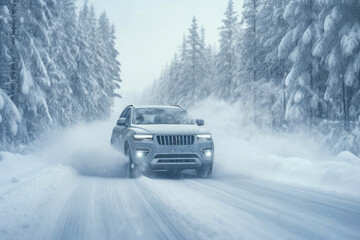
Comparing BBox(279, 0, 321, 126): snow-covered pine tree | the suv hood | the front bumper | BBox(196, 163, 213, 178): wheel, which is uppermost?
BBox(279, 0, 321, 126): snow-covered pine tree

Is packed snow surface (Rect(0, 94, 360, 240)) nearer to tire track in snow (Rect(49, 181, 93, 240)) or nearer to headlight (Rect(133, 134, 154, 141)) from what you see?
tire track in snow (Rect(49, 181, 93, 240))

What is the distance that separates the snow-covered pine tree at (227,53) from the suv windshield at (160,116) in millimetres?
35363

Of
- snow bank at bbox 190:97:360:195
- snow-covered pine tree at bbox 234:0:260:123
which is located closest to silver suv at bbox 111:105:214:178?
snow bank at bbox 190:97:360:195

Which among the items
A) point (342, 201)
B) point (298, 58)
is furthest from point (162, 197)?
point (298, 58)

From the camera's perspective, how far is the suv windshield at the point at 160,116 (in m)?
11.3

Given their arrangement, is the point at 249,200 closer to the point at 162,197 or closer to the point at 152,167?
the point at 162,197

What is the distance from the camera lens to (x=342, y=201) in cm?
653

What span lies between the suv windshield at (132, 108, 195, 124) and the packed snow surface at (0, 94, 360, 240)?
122 centimetres

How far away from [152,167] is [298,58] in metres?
13.8

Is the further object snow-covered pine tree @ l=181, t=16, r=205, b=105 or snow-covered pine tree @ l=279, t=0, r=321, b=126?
snow-covered pine tree @ l=181, t=16, r=205, b=105

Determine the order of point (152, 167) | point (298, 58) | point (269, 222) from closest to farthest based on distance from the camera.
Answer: point (269, 222) → point (152, 167) → point (298, 58)

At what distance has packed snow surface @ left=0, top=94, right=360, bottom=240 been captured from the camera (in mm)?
4609

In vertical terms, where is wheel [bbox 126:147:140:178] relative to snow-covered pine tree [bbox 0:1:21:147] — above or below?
below

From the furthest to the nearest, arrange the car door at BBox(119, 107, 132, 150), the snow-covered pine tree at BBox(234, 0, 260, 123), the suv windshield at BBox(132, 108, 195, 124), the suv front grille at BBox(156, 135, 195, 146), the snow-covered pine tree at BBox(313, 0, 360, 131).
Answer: the snow-covered pine tree at BBox(234, 0, 260, 123) → the snow-covered pine tree at BBox(313, 0, 360, 131) → the suv windshield at BBox(132, 108, 195, 124) → the car door at BBox(119, 107, 132, 150) → the suv front grille at BBox(156, 135, 195, 146)
